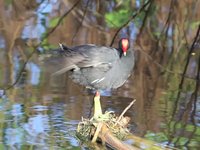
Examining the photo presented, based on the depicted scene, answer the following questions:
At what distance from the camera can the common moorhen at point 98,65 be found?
468 centimetres

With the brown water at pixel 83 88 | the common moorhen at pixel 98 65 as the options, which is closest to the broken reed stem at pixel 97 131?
the brown water at pixel 83 88

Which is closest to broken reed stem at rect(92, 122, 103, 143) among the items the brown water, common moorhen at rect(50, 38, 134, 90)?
the brown water

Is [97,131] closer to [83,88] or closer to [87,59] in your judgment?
[87,59]

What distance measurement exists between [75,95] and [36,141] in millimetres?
1275

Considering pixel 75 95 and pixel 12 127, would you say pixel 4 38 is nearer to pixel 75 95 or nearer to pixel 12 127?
pixel 75 95

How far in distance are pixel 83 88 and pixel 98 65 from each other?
1.55 m

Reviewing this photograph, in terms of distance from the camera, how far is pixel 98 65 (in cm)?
467

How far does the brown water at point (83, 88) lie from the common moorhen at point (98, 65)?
1.37ft

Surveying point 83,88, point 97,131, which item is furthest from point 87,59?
point 83,88

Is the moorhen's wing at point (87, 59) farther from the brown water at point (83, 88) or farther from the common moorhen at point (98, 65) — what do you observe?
the brown water at point (83, 88)

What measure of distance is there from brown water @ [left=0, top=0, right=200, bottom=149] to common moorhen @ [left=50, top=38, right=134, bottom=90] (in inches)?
16.5

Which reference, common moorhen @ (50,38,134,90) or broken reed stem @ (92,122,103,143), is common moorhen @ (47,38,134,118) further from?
broken reed stem @ (92,122,103,143)

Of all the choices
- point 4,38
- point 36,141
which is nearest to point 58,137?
point 36,141

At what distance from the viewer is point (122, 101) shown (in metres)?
5.80
